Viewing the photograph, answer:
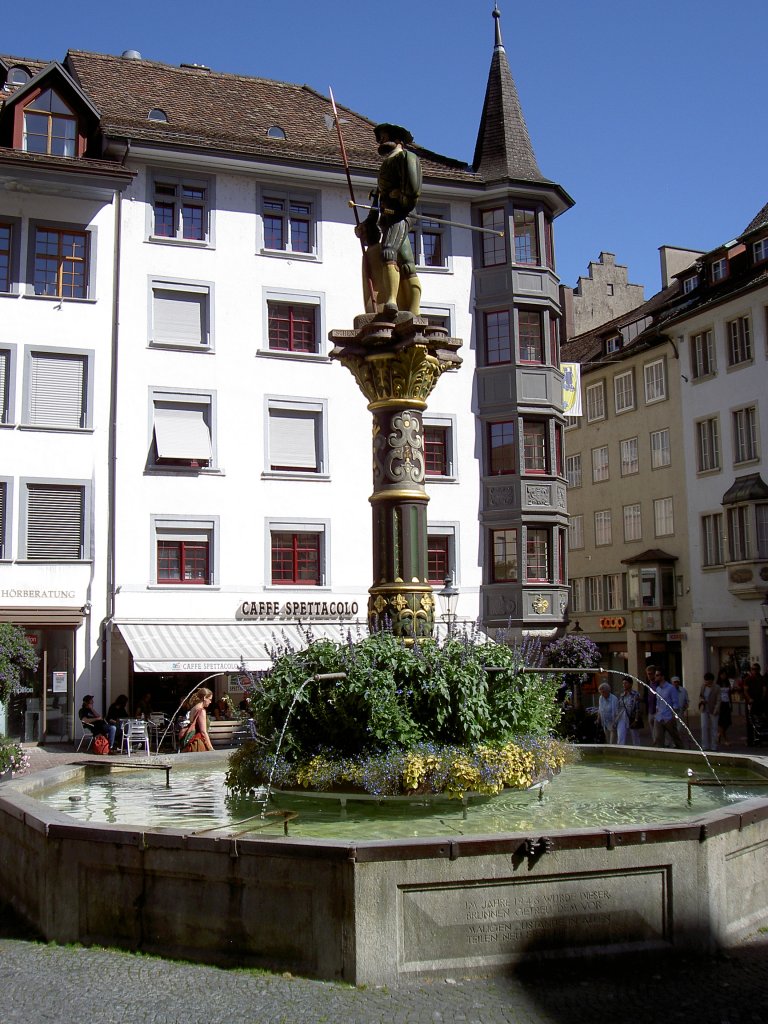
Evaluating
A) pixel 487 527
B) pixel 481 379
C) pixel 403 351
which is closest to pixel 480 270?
pixel 481 379

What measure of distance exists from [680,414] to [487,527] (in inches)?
506

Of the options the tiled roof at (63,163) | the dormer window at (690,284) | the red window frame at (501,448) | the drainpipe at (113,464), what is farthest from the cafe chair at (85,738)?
the dormer window at (690,284)

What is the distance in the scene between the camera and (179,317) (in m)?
Answer: 32.2

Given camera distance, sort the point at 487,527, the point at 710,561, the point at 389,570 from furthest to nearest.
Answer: the point at 710,561
the point at 487,527
the point at 389,570

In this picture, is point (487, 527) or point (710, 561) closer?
point (487, 527)

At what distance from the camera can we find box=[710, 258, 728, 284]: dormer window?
42.8 metres

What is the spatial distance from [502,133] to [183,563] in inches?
656

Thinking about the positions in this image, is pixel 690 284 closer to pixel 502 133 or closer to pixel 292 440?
pixel 502 133

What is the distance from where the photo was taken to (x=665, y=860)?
25.9 ft

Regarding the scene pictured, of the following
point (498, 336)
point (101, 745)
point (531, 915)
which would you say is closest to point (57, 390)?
point (101, 745)

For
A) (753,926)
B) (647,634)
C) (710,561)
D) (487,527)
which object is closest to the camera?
(753,926)

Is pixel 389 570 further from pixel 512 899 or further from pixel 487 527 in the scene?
pixel 487 527

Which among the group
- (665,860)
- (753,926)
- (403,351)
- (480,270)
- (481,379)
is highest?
(480,270)

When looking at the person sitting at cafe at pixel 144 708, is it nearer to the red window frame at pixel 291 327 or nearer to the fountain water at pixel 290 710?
the red window frame at pixel 291 327
